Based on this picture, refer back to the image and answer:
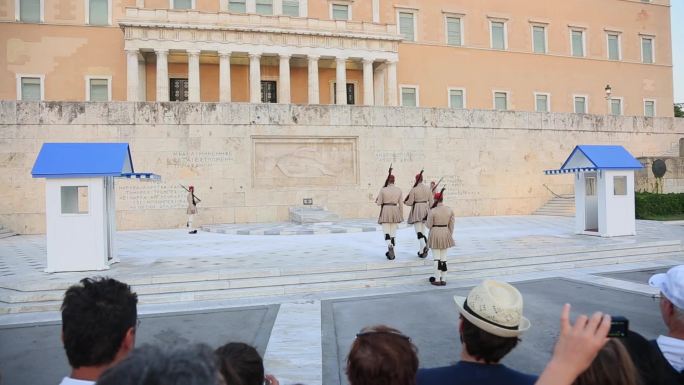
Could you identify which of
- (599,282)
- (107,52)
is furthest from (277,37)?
(599,282)

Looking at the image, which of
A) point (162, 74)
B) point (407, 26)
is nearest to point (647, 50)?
point (407, 26)

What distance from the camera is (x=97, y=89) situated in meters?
33.3

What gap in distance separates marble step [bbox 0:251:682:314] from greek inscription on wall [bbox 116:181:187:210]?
12.4 m

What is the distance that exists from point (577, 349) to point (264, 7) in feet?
122

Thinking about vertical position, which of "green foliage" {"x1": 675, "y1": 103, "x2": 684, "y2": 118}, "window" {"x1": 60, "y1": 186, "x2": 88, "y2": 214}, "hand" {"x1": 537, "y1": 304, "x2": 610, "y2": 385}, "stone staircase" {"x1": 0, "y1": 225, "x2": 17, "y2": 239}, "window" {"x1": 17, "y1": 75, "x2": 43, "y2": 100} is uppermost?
"green foliage" {"x1": 675, "y1": 103, "x2": 684, "y2": 118}

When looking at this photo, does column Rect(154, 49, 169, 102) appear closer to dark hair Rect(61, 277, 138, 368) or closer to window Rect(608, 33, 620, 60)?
dark hair Rect(61, 277, 138, 368)

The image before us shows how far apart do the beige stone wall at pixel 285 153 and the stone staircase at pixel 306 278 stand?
11801 mm

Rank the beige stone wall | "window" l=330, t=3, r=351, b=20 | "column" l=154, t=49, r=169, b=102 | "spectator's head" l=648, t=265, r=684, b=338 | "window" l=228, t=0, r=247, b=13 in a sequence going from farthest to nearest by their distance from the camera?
"window" l=330, t=3, r=351, b=20 < "window" l=228, t=0, r=247, b=13 < "column" l=154, t=49, r=169, b=102 < the beige stone wall < "spectator's head" l=648, t=265, r=684, b=338

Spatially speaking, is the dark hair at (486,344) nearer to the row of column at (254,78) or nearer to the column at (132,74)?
the row of column at (254,78)

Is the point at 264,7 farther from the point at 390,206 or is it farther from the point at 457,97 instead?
the point at 390,206

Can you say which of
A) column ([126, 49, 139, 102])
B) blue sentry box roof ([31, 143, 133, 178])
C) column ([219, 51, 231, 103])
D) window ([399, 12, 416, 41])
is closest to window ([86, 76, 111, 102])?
column ([126, 49, 139, 102])

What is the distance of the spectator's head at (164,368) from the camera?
3.74 ft

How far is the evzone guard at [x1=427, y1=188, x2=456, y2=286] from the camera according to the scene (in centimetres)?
904

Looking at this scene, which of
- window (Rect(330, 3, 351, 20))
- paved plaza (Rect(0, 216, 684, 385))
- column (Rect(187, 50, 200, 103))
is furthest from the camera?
window (Rect(330, 3, 351, 20))
